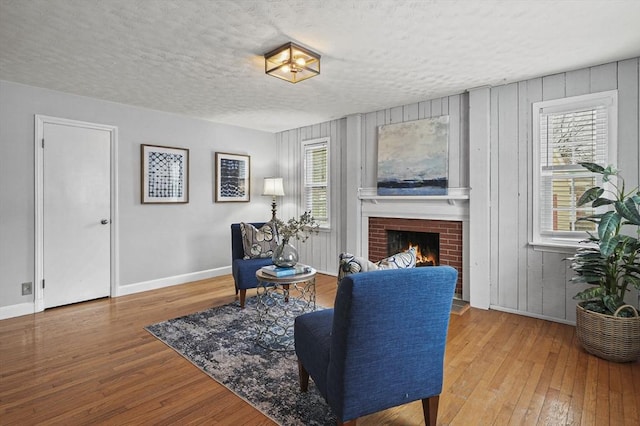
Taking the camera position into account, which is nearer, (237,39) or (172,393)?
(172,393)

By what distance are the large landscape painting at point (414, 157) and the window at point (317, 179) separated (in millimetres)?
1075

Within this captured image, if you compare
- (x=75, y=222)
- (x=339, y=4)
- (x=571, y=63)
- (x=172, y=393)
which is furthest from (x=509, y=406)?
(x=75, y=222)

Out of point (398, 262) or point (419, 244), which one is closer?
point (398, 262)

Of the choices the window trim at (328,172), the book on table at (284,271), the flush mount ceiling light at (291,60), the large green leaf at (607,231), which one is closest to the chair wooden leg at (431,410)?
the book on table at (284,271)

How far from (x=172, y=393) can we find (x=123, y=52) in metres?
2.63

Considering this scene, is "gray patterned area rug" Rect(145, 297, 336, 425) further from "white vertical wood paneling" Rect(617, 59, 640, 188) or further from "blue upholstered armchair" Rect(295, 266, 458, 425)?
"white vertical wood paneling" Rect(617, 59, 640, 188)

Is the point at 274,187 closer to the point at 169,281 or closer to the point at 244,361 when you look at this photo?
the point at 169,281

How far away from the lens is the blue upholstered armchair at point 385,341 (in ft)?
4.57

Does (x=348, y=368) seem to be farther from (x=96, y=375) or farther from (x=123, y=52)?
(x=123, y=52)

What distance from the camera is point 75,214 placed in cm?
378

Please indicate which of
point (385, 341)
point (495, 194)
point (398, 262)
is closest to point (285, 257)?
point (398, 262)

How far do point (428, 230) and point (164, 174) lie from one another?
3622 mm

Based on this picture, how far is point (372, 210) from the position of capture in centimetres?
460

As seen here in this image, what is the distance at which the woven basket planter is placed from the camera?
7.88ft
